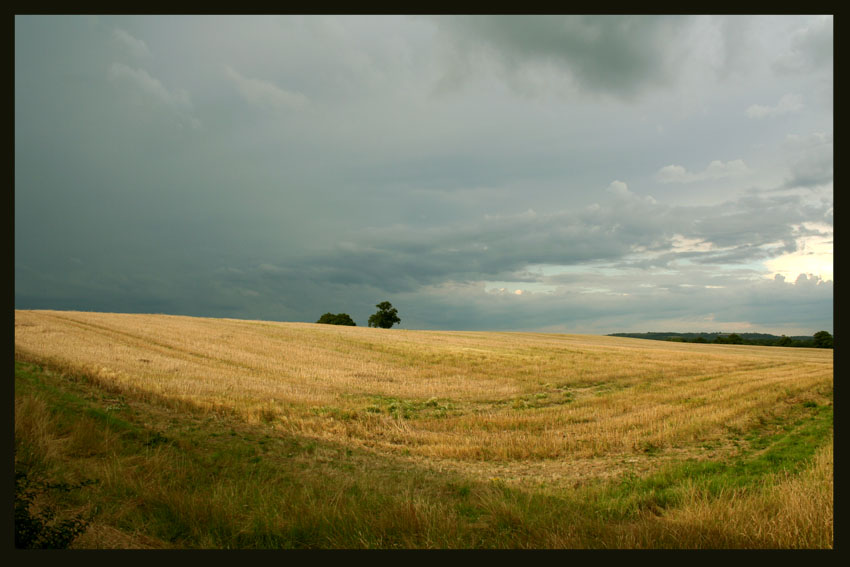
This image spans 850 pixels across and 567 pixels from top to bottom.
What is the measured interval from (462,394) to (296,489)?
1681cm

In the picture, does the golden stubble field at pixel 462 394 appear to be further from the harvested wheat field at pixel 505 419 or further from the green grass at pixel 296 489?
the green grass at pixel 296 489

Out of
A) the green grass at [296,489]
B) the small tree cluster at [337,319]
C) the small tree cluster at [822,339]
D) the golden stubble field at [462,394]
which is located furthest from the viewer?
the small tree cluster at [337,319]

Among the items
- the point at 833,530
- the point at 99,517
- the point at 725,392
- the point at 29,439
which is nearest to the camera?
the point at 833,530

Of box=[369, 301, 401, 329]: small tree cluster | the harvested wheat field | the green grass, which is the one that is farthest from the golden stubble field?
box=[369, 301, 401, 329]: small tree cluster

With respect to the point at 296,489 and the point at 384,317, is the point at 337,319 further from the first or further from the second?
the point at 296,489

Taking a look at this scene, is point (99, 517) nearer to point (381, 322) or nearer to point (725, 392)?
point (725, 392)

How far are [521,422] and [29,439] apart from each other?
1467cm

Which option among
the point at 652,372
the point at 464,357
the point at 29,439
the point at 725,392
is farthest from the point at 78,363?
the point at 652,372

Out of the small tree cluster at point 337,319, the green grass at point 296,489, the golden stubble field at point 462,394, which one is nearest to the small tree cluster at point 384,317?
the small tree cluster at point 337,319

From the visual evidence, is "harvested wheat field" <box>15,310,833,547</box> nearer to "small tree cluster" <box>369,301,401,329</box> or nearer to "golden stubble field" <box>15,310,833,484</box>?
"golden stubble field" <box>15,310,833,484</box>

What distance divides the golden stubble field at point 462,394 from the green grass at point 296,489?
1.59 m

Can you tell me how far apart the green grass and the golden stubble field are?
1592 mm

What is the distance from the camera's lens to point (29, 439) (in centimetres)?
Answer: 1016

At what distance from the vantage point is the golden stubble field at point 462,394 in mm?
13914
